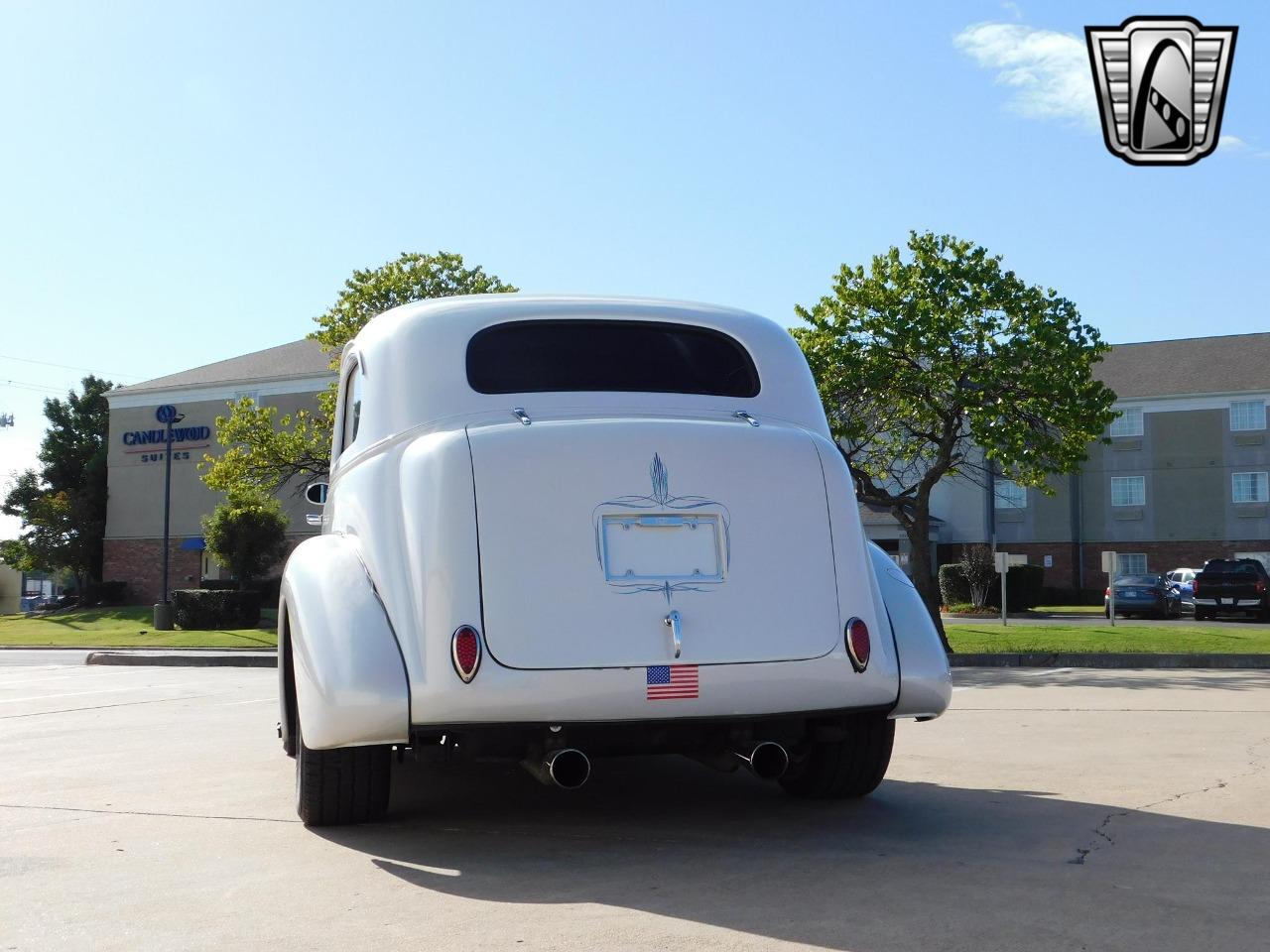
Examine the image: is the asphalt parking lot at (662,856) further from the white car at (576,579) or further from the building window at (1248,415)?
the building window at (1248,415)

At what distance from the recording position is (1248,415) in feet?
177

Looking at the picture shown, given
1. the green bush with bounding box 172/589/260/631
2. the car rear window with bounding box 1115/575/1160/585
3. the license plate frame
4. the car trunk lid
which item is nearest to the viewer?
the car trunk lid

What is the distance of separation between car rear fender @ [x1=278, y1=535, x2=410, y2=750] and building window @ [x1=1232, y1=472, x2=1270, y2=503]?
54.4m

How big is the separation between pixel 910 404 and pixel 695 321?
15.7m

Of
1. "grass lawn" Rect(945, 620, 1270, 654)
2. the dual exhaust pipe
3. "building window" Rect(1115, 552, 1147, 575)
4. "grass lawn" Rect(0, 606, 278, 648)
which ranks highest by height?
"building window" Rect(1115, 552, 1147, 575)

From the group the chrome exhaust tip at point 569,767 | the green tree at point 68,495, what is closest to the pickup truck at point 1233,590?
the chrome exhaust tip at point 569,767

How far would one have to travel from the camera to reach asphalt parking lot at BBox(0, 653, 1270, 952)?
4.05m

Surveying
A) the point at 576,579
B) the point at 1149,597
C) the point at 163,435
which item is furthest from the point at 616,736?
the point at 163,435

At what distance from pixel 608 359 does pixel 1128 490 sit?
176 feet

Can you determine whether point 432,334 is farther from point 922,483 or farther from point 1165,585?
point 1165,585

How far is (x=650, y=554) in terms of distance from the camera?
5.30m

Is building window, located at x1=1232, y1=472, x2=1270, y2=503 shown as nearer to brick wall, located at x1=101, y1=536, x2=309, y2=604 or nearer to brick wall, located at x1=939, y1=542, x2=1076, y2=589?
brick wall, located at x1=939, y1=542, x2=1076, y2=589

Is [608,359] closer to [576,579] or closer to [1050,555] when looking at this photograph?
[576,579]

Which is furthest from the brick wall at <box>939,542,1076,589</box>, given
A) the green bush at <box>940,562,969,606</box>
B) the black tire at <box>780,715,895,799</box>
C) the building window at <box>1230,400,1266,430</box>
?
the black tire at <box>780,715,895,799</box>
